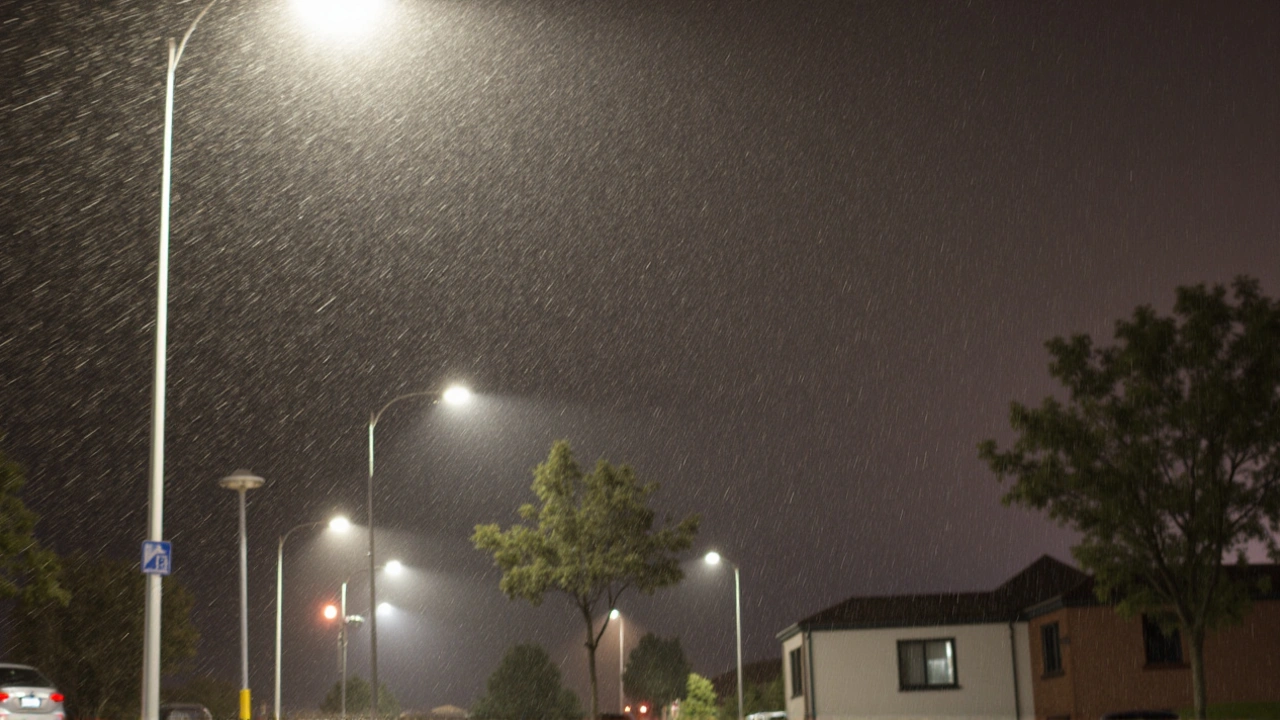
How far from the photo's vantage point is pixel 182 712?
35.6m

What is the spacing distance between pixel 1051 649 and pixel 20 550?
27684mm

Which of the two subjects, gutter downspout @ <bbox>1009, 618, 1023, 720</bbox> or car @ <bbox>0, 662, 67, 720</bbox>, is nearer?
car @ <bbox>0, 662, 67, 720</bbox>

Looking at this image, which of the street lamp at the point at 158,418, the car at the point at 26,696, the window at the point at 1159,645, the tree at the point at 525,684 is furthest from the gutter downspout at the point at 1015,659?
the tree at the point at 525,684

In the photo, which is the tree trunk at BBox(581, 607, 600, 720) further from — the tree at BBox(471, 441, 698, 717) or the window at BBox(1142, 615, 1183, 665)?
the window at BBox(1142, 615, 1183, 665)

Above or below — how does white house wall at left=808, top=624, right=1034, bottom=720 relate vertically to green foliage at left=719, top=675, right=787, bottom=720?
above

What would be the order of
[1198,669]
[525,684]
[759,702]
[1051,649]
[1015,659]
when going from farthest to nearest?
[525,684] < [759,702] < [1015,659] < [1051,649] < [1198,669]

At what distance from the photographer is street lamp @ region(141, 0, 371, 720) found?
50.3ft

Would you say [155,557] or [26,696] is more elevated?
[155,557]

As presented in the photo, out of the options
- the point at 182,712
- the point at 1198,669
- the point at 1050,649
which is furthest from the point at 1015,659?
the point at 182,712

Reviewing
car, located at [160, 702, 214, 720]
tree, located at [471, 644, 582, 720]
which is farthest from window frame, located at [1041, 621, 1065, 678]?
tree, located at [471, 644, 582, 720]

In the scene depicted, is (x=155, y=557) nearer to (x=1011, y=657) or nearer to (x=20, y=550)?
(x=20, y=550)

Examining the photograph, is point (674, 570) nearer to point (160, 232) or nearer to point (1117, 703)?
point (1117, 703)

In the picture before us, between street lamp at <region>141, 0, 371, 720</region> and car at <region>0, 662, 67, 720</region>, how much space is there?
24.9 feet

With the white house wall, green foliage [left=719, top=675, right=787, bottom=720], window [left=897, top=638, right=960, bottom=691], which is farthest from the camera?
green foliage [left=719, top=675, right=787, bottom=720]
